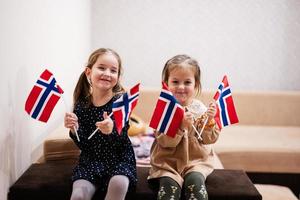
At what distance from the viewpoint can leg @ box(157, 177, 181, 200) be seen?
1708mm

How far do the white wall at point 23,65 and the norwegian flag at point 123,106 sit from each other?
52 centimetres

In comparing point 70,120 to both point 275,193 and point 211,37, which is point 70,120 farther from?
→ point 211,37

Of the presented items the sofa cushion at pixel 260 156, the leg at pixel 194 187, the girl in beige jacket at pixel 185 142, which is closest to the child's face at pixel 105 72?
the girl in beige jacket at pixel 185 142

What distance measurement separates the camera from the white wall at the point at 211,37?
3836 millimetres

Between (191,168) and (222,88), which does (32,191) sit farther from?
(222,88)

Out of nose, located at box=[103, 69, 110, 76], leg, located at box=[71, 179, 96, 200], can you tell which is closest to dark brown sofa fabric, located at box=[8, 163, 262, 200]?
leg, located at box=[71, 179, 96, 200]

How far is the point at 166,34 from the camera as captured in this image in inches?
153

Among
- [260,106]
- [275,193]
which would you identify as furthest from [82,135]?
[260,106]

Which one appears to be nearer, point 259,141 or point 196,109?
point 196,109

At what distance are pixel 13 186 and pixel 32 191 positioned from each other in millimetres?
100

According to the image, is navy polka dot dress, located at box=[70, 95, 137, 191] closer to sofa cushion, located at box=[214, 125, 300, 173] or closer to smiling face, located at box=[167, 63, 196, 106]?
smiling face, located at box=[167, 63, 196, 106]

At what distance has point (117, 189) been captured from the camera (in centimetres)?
169

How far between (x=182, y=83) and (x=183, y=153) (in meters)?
0.35

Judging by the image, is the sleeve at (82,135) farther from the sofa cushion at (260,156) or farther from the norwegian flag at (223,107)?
the sofa cushion at (260,156)
